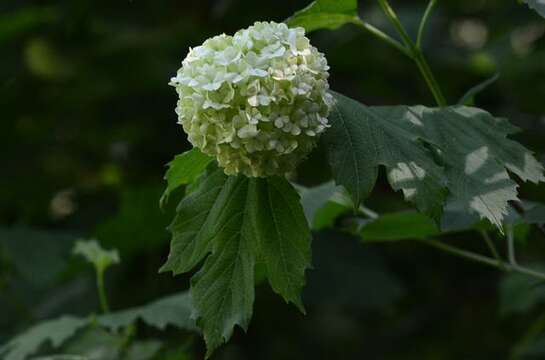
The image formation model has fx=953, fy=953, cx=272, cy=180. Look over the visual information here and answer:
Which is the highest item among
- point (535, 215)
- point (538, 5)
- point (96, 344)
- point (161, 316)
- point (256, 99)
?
point (538, 5)

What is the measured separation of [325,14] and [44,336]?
123cm

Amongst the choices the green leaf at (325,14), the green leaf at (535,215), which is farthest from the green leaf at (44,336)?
the green leaf at (535,215)

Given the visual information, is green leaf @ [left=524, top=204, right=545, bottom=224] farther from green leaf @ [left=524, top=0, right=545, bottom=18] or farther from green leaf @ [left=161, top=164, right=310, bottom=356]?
green leaf @ [left=161, top=164, right=310, bottom=356]

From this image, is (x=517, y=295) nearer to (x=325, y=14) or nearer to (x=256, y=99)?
(x=325, y=14)

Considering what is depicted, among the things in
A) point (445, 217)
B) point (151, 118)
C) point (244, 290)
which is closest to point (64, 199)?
point (151, 118)

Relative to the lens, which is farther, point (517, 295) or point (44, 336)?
point (517, 295)

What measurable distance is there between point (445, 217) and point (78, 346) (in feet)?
3.98

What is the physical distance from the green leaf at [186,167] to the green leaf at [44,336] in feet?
2.93

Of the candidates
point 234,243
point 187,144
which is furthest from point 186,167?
point 187,144

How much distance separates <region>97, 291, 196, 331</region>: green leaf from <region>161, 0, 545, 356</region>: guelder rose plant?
81 centimetres

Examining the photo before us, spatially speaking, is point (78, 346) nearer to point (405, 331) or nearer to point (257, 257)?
point (257, 257)

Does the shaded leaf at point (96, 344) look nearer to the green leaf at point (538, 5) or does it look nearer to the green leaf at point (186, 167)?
the green leaf at point (186, 167)

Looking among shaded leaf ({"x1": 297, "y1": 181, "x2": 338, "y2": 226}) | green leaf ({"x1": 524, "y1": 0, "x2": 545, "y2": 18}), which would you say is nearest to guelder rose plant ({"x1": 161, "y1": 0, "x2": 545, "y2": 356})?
green leaf ({"x1": 524, "y1": 0, "x2": 545, "y2": 18})

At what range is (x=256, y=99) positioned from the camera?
166 cm
